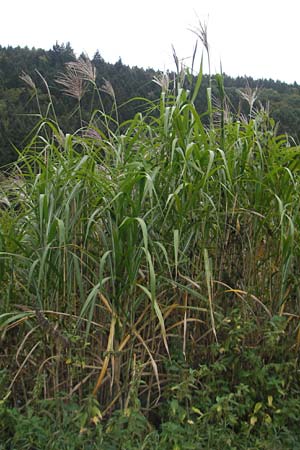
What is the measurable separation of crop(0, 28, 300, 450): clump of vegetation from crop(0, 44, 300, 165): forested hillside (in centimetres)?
63

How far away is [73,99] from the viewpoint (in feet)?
15.0

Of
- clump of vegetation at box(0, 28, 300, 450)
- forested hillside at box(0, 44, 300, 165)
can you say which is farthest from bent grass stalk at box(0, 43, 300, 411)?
forested hillside at box(0, 44, 300, 165)

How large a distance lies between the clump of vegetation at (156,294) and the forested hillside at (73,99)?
631 millimetres

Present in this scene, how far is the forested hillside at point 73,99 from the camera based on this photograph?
13.3ft

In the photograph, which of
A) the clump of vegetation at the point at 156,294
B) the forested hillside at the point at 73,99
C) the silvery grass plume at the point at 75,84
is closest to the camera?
the clump of vegetation at the point at 156,294

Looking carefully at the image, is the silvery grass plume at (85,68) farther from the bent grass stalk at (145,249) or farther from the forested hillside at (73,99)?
the forested hillside at (73,99)

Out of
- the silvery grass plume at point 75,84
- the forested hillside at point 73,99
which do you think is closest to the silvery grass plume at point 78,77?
the silvery grass plume at point 75,84

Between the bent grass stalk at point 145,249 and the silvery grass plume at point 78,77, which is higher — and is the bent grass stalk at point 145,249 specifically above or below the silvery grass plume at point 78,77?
below

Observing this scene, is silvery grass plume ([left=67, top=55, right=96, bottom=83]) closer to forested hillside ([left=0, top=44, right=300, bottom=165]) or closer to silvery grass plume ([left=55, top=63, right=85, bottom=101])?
silvery grass plume ([left=55, top=63, right=85, bottom=101])

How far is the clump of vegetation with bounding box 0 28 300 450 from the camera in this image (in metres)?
2.53

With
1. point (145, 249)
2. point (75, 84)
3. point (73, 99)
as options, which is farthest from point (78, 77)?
point (73, 99)

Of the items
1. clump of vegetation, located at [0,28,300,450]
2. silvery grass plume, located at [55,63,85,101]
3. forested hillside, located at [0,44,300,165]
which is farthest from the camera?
forested hillside, located at [0,44,300,165]

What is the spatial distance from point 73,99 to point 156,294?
89.6 inches

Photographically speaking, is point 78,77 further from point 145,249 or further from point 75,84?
point 145,249
